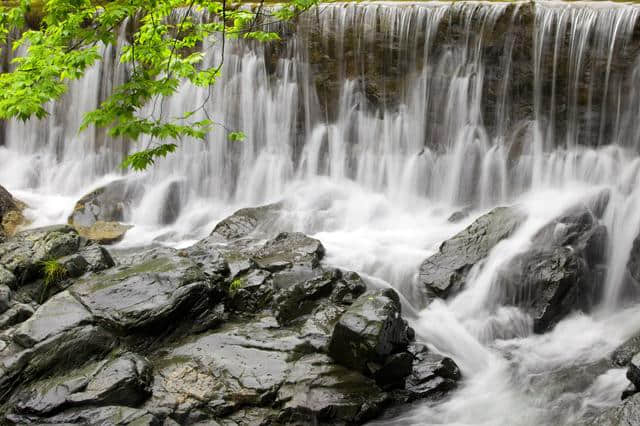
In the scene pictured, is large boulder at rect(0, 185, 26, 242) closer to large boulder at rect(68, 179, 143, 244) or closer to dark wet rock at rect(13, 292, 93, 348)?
large boulder at rect(68, 179, 143, 244)

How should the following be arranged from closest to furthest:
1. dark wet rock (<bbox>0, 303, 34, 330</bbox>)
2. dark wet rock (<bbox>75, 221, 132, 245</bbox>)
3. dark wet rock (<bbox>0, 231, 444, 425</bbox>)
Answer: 1. dark wet rock (<bbox>0, 231, 444, 425</bbox>)
2. dark wet rock (<bbox>0, 303, 34, 330</bbox>)
3. dark wet rock (<bbox>75, 221, 132, 245</bbox>)

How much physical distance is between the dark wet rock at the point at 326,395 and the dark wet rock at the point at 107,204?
839cm

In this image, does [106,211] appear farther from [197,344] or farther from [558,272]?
[558,272]

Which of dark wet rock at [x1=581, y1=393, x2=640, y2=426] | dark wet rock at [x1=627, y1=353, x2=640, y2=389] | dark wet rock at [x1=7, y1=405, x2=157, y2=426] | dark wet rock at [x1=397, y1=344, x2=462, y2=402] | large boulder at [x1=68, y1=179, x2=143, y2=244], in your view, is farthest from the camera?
large boulder at [x1=68, y1=179, x2=143, y2=244]

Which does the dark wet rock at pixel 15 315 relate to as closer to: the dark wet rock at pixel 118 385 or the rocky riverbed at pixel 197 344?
the rocky riverbed at pixel 197 344

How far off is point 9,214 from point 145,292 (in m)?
7.74

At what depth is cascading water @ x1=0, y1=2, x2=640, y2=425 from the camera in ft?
29.0

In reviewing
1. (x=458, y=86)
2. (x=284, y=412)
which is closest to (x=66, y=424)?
(x=284, y=412)

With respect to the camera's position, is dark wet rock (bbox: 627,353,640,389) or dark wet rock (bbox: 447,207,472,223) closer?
dark wet rock (bbox: 627,353,640,389)

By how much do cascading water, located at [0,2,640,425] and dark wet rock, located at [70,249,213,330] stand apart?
10.3 ft

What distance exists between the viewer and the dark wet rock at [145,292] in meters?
7.48

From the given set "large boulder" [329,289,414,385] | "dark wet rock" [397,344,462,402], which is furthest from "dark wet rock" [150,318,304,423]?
"dark wet rock" [397,344,462,402]

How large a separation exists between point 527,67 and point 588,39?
1.21m

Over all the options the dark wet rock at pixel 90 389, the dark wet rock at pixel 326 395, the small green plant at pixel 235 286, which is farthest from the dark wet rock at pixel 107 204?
the dark wet rock at pixel 326 395
